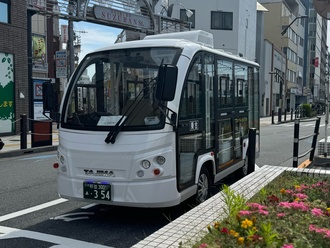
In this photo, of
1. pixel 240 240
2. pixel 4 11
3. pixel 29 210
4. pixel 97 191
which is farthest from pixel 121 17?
pixel 240 240

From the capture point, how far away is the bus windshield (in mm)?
5512

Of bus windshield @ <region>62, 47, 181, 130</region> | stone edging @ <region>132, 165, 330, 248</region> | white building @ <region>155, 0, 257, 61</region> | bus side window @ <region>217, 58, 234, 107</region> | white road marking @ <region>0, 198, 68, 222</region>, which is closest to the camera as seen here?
stone edging @ <region>132, 165, 330, 248</region>

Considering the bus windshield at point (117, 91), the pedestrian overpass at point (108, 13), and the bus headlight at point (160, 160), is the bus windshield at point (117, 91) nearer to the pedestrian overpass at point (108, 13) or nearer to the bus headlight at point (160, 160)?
the bus headlight at point (160, 160)

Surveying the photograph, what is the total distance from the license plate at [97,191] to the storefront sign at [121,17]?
44.2ft

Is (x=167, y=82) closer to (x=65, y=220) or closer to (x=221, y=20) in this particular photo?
(x=65, y=220)

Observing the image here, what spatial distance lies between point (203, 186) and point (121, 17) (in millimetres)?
14050

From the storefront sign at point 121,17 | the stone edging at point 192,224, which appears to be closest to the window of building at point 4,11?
the storefront sign at point 121,17

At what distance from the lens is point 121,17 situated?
1875 centimetres

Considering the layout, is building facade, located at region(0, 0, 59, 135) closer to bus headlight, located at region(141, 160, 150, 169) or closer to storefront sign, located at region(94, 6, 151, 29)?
storefront sign, located at region(94, 6, 151, 29)

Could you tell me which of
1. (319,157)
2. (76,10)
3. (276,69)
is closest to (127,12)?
(76,10)

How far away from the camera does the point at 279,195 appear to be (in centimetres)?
464

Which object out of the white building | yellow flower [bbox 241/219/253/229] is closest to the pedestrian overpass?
yellow flower [bbox 241/219/253/229]

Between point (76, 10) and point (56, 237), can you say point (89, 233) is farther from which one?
point (76, 10)

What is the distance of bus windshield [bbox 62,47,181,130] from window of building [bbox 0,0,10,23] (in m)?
13.4
